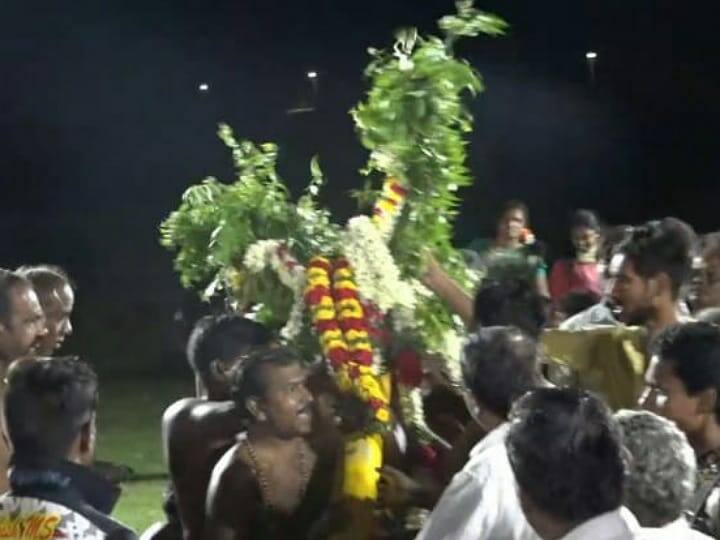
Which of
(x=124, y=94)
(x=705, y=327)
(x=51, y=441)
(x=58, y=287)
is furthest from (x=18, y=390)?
(x=124, y=94)

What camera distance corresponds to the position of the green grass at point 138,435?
11.1 m

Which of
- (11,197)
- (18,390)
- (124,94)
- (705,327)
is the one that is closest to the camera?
(18,390)

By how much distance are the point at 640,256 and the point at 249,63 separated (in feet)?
120

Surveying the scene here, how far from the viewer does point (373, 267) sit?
5770mm

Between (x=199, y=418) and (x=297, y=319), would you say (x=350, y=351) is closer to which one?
(x=297, y=319)

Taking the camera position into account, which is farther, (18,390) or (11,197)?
(11,197)

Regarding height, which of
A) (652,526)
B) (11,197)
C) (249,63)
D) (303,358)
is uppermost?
(652,526)

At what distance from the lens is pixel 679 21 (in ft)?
95.2

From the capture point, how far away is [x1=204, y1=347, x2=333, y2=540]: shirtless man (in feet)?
17.4

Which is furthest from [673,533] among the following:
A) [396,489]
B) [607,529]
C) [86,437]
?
[396,489]

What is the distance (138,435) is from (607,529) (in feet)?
38.8

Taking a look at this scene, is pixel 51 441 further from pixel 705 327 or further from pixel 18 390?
pixel 705 327

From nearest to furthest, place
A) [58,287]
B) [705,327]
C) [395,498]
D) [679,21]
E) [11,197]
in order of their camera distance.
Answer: [705,327], [395,498], [58,287], [679,21], [11,197]

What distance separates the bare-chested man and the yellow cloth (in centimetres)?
241
